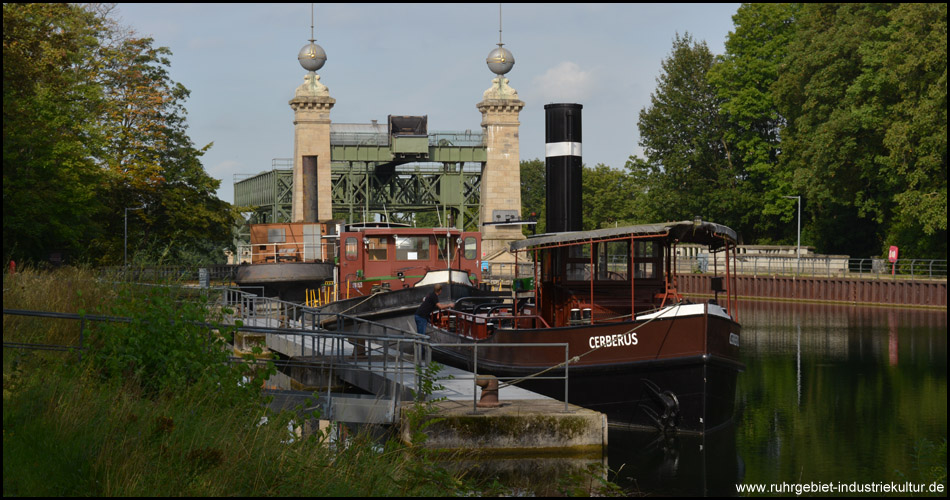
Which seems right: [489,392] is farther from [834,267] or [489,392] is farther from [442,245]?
[834,267]

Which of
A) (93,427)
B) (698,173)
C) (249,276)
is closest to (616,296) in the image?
(93,427)

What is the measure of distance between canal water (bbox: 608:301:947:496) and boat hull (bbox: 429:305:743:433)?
43cm

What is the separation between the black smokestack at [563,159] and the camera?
2241cm

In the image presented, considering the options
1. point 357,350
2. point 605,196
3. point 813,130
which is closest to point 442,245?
point 357,350

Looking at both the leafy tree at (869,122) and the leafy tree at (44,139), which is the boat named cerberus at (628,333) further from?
the leafy tree at (869,122)

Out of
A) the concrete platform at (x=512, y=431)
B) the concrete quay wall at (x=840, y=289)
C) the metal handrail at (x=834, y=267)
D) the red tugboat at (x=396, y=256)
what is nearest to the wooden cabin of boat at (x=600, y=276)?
the concrete platform at (x=512, y=431)

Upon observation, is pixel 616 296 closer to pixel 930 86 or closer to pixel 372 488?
pixel 372 488

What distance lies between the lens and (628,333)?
17.4m

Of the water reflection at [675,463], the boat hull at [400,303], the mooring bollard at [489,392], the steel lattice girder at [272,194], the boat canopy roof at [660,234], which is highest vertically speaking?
the steel lattice girder at [272,194]

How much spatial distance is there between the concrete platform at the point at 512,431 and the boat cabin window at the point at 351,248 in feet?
52.4

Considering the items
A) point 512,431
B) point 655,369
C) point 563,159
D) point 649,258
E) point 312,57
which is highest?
point 312,57

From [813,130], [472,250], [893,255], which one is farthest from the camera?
[813,130]

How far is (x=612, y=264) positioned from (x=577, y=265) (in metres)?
0.64

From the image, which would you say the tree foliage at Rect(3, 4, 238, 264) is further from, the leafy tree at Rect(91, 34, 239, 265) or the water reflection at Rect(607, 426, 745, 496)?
the water reflection at Rect(607, 426, 745, 496)
